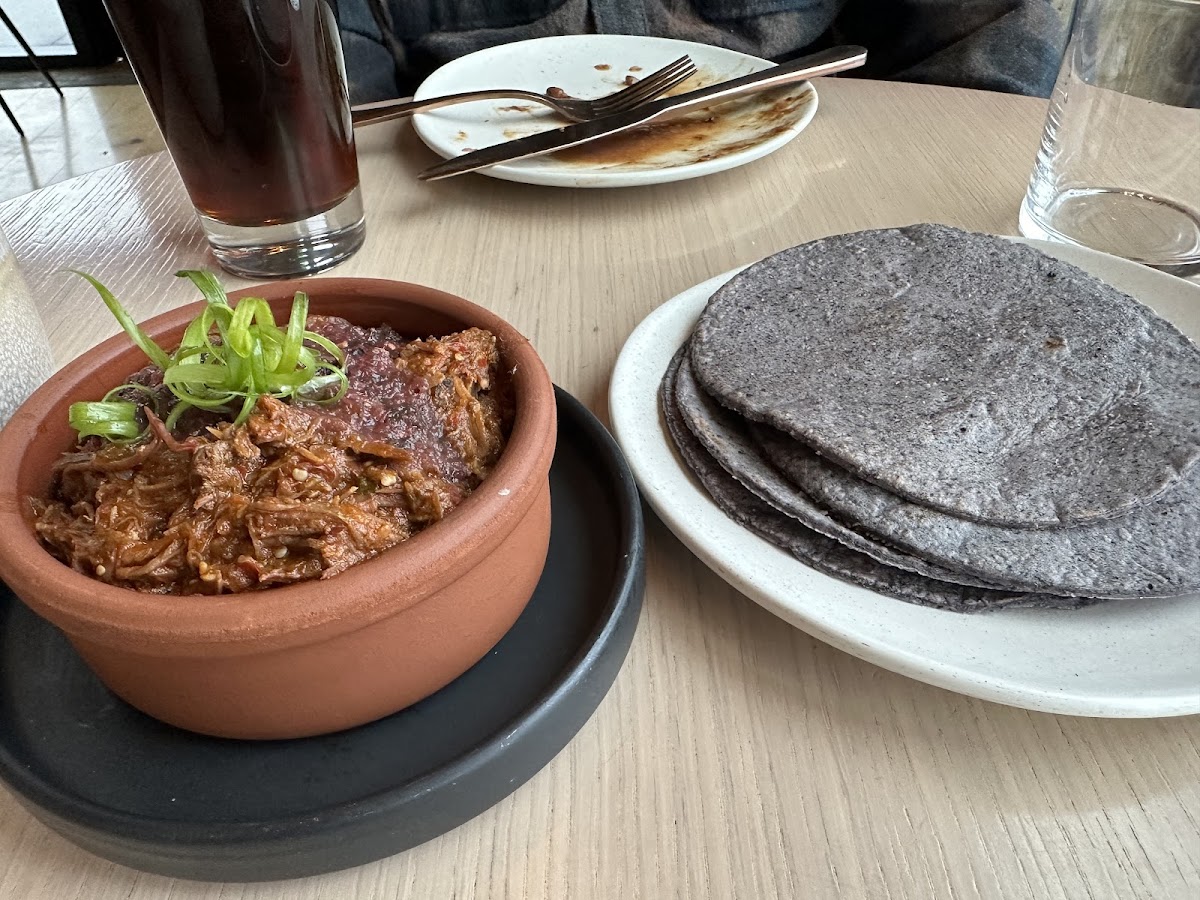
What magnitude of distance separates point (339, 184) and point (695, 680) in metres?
0.76

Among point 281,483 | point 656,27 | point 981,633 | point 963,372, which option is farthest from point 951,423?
point 656,27

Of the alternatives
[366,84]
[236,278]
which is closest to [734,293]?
[236,278]

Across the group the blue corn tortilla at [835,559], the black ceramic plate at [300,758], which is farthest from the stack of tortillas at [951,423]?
the black ceramic plate at [300,758]

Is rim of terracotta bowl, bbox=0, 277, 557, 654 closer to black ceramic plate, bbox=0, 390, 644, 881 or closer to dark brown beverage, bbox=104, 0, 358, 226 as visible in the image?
black ceramic plate, bbox=0, 390, 644, 881

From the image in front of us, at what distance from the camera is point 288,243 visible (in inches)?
42.0

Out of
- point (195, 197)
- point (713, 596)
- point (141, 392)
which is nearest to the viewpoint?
point (141, 392)

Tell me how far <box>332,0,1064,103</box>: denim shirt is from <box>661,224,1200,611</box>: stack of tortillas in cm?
117

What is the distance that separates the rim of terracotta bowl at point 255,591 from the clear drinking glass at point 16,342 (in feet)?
0.58

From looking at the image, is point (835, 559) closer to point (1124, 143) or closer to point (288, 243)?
point (288, 243)

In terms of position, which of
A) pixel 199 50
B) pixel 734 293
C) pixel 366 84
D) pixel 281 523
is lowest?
pixel 366 84

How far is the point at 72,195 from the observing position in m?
1.33

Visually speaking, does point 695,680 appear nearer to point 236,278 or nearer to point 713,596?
point 713,596

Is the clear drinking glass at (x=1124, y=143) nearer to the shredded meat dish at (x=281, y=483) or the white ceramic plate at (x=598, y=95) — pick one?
the white ceramic plate at (x=598, y=95)

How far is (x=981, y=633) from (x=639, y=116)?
2.99ft
